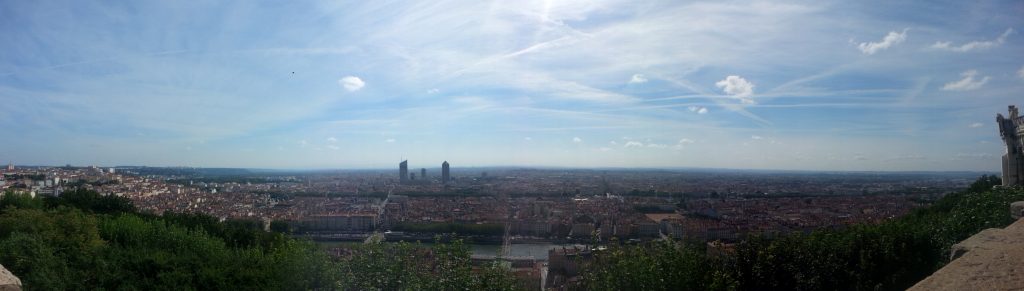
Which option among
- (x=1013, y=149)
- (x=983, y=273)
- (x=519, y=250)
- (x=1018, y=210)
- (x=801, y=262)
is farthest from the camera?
(x=519, y=250)

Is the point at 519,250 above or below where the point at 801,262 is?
below

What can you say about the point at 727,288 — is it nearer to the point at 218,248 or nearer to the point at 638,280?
the point at 638,280

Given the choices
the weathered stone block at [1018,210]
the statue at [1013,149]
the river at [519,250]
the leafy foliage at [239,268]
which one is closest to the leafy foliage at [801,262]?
the weathered stone block at [1018,210]

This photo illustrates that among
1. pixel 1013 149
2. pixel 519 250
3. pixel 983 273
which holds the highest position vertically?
pixel 1013 149

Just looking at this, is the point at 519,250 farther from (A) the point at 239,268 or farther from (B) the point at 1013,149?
(B) the point at 1013,149

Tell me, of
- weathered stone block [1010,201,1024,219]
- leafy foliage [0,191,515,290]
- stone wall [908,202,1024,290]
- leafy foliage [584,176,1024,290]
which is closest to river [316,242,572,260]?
leafy foliage [0,191,515,290]

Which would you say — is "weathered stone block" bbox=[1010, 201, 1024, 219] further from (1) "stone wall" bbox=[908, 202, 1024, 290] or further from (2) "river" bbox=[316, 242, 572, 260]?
(2) "river" bbox=[316, 242, 572, 260]

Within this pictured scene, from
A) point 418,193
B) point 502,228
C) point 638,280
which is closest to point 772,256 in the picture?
point 638,280

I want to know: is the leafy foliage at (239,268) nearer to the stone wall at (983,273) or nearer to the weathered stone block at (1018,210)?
the stone wall at (983,273)

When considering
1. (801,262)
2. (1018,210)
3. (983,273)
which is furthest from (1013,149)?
(983,273)
